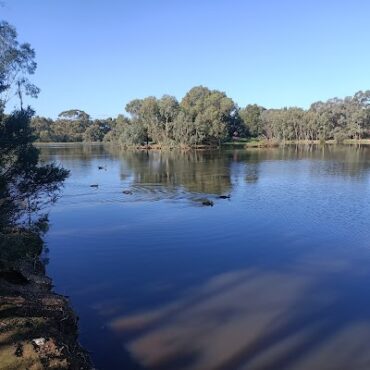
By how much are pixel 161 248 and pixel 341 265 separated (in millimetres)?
9273

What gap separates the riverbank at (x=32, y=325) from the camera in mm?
9180

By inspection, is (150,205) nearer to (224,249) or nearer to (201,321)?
(224,249)

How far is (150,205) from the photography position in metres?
36.1

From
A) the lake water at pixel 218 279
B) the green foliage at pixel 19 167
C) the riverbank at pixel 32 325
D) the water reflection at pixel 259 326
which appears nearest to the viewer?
the riverbank at pixel 32 325

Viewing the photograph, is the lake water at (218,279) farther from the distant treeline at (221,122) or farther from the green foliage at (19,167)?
the distant treeline at (221,122)

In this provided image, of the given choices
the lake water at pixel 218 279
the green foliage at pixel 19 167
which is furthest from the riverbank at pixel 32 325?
the green foliage at pixel 19 167

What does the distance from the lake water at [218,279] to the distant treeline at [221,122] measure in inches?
3444

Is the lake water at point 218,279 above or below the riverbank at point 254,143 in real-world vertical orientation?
below

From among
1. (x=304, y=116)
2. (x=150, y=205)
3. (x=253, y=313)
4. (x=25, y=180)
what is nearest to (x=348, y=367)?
(x=253, y=313)

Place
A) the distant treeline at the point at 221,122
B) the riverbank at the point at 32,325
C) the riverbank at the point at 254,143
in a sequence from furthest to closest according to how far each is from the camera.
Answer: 1. the riverbank at the point at 254,143
2. the distant treeline at the point at 221,122
3. the riverbank at the point at 32,325

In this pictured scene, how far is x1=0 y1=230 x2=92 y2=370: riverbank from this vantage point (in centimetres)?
918

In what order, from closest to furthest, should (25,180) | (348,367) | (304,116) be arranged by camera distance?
(348,367), (25,180), (304,116)

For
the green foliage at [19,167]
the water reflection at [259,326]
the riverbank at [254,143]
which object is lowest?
the water reflection at [259,326]

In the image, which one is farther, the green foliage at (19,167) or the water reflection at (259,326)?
the green foliage at (19,167)
